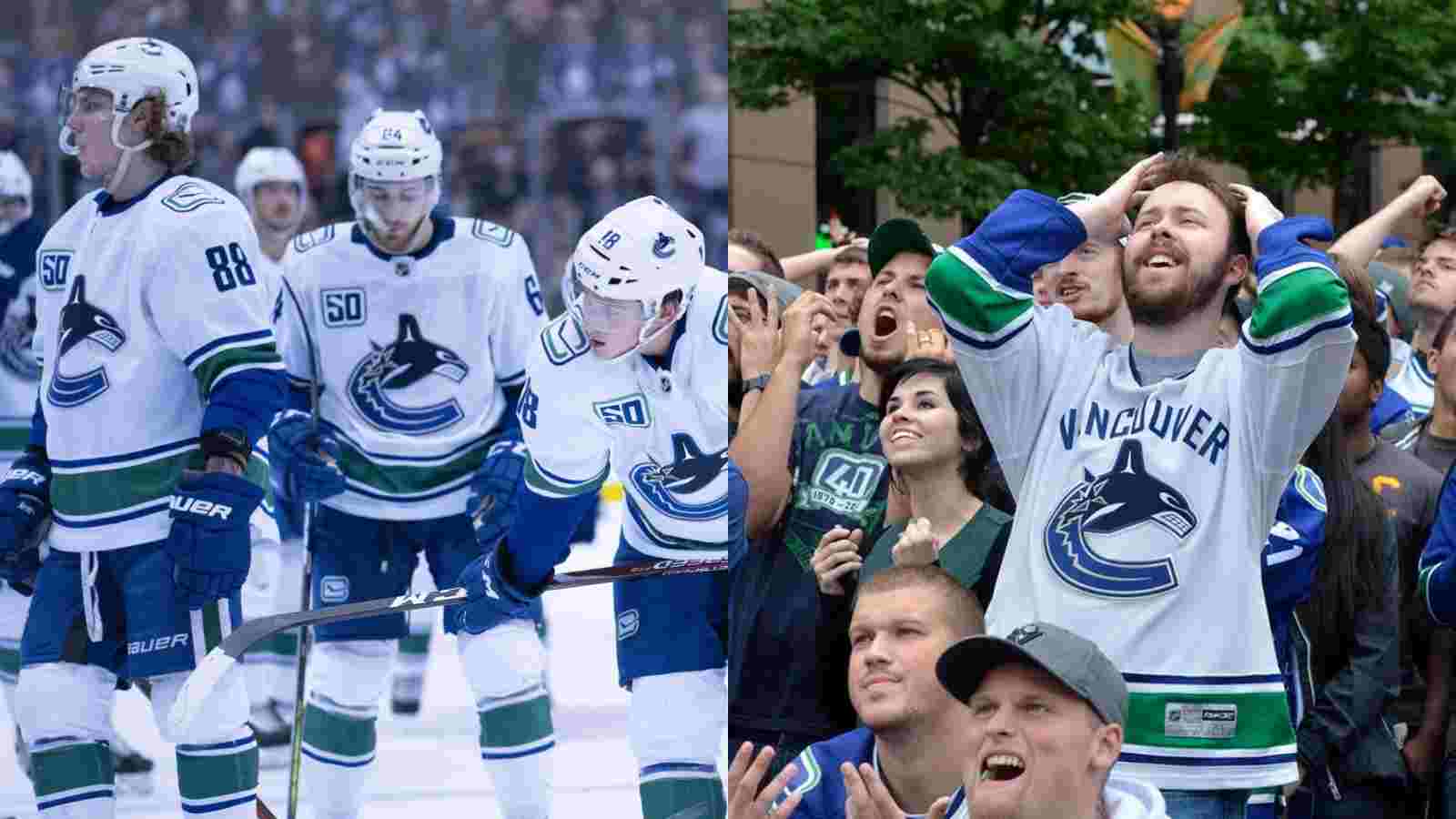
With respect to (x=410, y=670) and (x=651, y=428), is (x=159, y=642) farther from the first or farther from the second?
(x=651, y=428)

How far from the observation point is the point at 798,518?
4.04m

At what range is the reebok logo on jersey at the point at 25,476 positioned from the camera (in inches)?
150

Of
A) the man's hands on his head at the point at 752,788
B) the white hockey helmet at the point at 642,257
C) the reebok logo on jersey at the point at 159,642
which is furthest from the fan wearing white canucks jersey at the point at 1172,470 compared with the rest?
the reebok logo on jersey at the point at 159,642

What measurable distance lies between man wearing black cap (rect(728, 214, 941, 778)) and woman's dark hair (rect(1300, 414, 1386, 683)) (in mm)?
770

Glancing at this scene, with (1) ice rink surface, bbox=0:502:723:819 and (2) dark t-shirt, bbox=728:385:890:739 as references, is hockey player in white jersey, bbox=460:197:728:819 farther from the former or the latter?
(2) dark t-shirt, bbox=728:385:890:739

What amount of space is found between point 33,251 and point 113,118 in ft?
1.06

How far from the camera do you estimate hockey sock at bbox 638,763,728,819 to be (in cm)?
356

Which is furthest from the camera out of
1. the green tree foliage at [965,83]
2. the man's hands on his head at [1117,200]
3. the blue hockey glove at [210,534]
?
the green tree foliage at [965,83]

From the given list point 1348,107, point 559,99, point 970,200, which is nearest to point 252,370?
point 559,99

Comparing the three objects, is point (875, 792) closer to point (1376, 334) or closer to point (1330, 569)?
point (1330, 569)

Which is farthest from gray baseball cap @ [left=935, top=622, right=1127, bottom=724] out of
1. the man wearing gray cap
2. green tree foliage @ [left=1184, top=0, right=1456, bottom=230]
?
green tree foliage @ [left=1184, top=0, right=1456, bottom=230]

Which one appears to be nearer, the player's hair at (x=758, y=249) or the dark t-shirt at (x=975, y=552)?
the dark t-shirt at (x=975, y=552)

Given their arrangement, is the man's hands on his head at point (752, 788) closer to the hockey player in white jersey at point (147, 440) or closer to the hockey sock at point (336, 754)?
the hockey player in white jersey at point (147, 440)

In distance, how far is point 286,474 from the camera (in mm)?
4293
